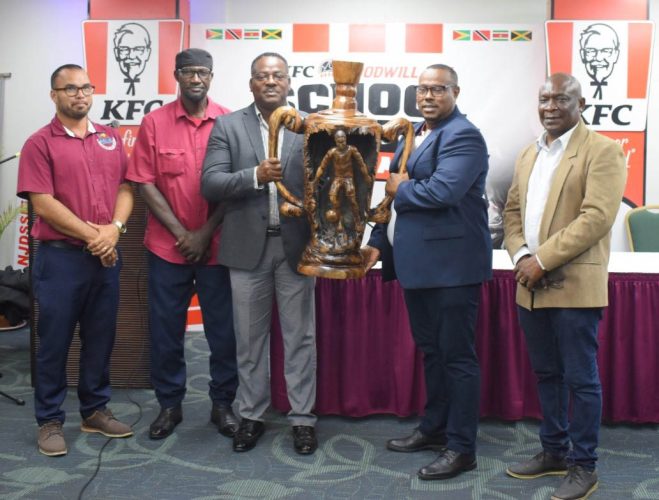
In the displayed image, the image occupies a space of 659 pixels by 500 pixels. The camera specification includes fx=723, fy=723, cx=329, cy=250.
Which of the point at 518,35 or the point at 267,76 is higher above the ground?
the point at 518,35

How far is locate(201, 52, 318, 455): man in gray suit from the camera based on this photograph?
8.83 ft

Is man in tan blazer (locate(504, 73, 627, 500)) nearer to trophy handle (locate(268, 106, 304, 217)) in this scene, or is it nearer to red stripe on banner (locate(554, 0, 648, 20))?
trophy handle (locate(268, 106, 304, 217))

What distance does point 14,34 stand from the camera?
536 centimetres

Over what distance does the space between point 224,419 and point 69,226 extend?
1004 mm

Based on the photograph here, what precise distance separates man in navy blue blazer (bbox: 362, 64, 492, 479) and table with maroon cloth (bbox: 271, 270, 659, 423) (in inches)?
20.8

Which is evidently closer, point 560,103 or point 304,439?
point 560,103

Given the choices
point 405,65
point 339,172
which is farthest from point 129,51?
point 339,172

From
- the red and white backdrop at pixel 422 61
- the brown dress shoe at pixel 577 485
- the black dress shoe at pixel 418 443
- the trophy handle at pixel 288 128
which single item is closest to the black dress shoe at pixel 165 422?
the black dress shoe at pixel 418 443

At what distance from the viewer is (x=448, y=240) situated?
8.09 feet

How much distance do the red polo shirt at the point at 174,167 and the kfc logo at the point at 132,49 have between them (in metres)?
2.18

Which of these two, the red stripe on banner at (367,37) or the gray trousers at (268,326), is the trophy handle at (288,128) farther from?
the red stripe on banner at (367,37)

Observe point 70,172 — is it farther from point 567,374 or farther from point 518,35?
point 518,35

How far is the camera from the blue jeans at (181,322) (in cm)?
295

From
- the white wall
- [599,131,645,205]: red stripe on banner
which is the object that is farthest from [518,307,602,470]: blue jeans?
the white wall
